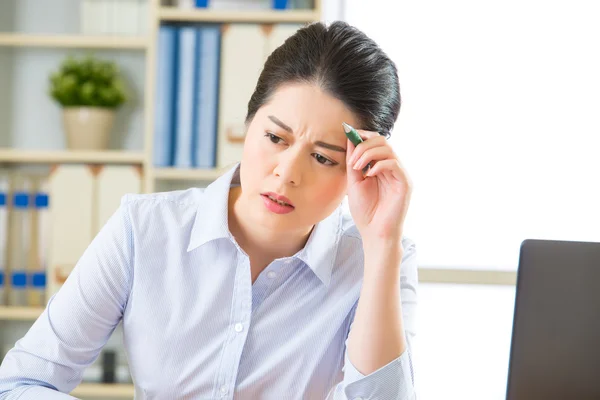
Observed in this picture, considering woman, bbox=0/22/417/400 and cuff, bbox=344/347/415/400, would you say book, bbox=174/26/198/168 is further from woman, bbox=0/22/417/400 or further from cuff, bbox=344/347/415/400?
cuff, bbox=344/347/415/400

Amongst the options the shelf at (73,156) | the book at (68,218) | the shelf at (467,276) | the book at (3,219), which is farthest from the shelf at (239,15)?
the shelf at (467,276)

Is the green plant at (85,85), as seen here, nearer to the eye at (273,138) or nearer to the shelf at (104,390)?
the shelf at (104,390)

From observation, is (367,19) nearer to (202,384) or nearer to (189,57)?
(189,57)

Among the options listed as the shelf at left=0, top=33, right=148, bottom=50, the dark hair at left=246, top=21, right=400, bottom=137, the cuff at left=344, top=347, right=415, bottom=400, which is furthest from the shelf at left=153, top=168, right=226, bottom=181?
the cuff at left=344, top=347, right=415, bottom=400

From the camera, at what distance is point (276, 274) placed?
1.33 m

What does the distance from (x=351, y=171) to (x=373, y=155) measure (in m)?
0.06

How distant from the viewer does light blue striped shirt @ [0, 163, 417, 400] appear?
1259 millimetres

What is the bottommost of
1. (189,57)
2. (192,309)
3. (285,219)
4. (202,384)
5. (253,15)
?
(202,384)

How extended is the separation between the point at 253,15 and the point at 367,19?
0.49 meters

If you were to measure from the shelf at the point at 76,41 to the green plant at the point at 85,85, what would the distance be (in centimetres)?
8

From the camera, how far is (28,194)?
7.93ft

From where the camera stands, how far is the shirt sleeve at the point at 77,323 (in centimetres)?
121

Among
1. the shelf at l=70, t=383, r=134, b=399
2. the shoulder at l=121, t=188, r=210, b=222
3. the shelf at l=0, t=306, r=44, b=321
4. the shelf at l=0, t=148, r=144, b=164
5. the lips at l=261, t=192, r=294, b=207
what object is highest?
the lips at l=261, t=192, r=294, b=207

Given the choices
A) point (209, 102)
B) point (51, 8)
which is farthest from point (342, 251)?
point (51, 8)
